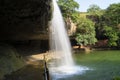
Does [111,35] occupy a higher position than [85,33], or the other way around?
[85,33]

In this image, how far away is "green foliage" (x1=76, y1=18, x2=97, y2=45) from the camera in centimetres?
4138

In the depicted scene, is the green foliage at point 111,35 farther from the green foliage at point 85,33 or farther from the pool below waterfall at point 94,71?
the pool below waterfall at point 94,71

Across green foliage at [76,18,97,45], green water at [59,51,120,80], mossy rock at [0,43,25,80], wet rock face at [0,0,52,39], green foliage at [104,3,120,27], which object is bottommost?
green water at [59,51,120,80]

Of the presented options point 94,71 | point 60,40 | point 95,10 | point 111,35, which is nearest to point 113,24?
point 111,35

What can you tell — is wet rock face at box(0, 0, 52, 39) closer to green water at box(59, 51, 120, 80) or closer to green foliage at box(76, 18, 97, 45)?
green water at box(59, 51, 120, 80)

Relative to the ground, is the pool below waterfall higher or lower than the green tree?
lower

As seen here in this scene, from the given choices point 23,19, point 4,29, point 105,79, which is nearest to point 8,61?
point 4,29

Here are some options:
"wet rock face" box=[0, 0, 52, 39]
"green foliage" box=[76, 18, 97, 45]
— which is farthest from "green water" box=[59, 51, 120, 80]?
"green foliage" box=[76, 18, 97, 45]

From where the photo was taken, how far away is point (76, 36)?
42.3 metres

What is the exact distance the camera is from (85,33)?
42.3 m

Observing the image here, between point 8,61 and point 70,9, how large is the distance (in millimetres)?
26395

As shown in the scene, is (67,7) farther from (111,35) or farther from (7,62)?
(7,62)

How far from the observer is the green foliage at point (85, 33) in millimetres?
41375

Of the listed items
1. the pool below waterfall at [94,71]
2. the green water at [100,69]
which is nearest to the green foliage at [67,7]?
the green water at [100,69]
